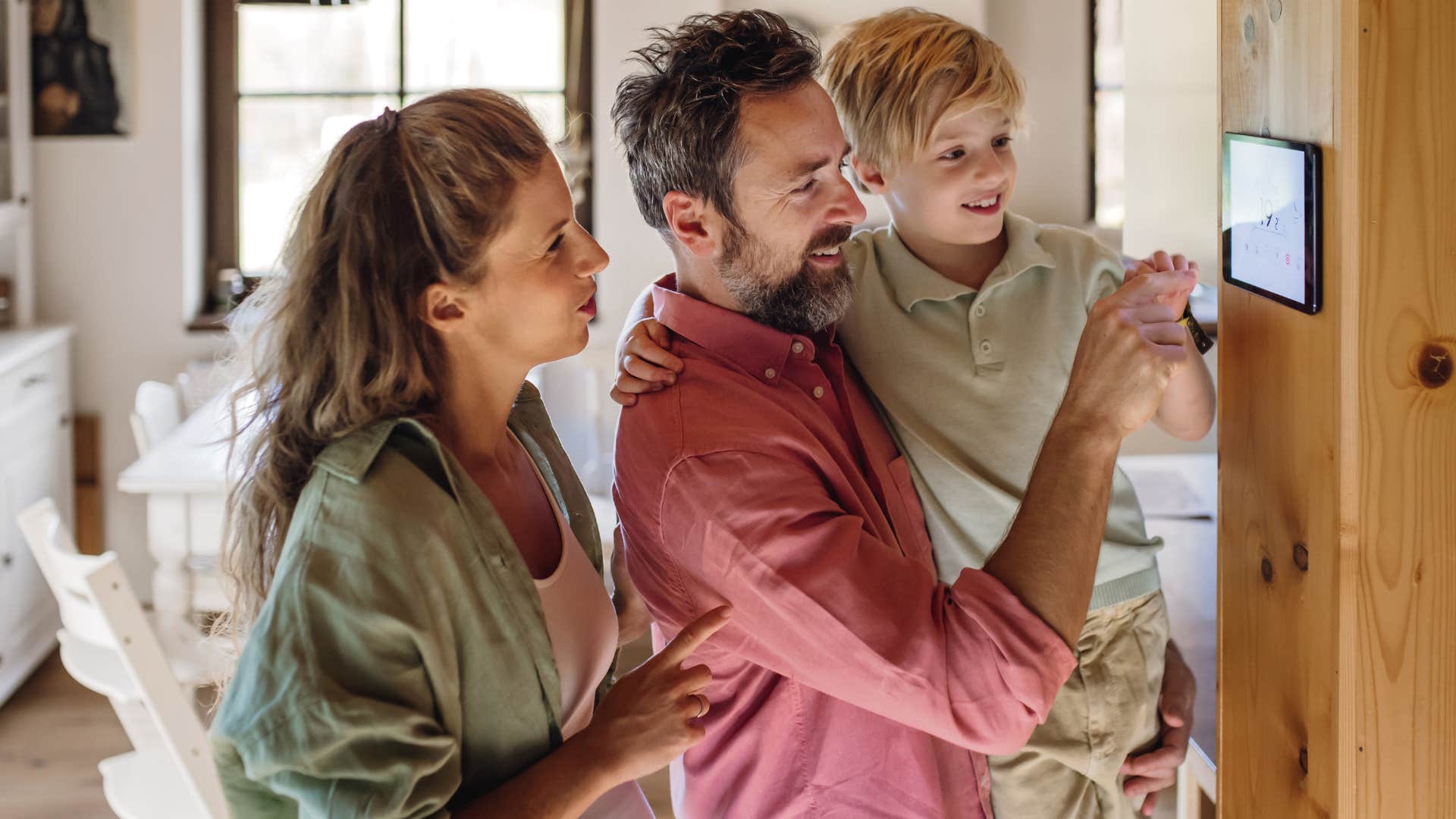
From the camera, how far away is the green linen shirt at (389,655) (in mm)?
989

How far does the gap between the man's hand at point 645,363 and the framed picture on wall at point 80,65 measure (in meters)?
3.33

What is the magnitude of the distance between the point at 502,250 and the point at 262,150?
3.56 meters

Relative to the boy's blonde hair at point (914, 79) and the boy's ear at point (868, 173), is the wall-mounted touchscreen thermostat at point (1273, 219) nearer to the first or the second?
Answer: the boy's blonde hair at point (914, 79)

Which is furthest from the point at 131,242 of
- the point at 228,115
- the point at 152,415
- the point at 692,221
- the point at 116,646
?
the point at 692,221

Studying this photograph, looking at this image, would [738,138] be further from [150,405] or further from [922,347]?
[150,405]

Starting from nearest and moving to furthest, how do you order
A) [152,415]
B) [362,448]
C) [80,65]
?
[362,448]
[152,415]
[80,65]

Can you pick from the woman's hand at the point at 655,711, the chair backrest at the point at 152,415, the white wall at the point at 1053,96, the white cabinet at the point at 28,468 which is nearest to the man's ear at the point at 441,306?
the woman's hand at the point at 655,711

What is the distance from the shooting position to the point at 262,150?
14.6ft

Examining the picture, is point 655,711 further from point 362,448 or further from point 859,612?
point 362,448

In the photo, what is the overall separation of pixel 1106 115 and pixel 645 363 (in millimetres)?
3382

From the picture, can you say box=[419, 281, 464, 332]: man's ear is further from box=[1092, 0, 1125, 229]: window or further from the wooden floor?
box=[1092, 0, 1125, 229]: window

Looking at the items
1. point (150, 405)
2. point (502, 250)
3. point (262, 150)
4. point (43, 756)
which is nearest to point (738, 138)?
point (502, 250)

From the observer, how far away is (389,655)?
1.02m

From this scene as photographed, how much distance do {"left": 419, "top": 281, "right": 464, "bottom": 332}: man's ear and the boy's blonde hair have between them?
60cm
